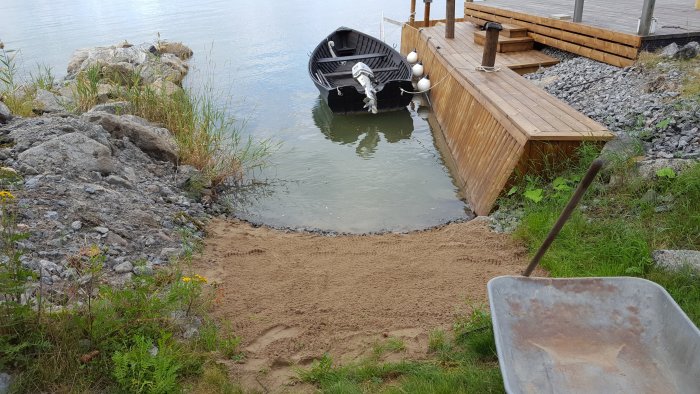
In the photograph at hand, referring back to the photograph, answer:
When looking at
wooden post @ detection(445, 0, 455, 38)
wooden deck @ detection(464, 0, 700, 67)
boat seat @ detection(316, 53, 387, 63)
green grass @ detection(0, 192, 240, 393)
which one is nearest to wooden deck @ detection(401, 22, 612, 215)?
wooden deck @ detection(464, 0, 700, 67)

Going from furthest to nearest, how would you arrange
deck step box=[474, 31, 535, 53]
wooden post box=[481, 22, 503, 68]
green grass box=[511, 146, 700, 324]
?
deck step box=[474, 31, 535, 53]
wooden post box=[481, 22, 503, 68]
green grass box=[511, 146, 700, 324]

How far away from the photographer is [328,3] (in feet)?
94.2

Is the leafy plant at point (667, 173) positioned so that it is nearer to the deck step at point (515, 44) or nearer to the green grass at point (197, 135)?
the green grass at point (197, 135)

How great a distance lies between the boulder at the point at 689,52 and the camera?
7.61 meters

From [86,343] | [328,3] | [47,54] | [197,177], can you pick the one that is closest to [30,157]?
[197,177]

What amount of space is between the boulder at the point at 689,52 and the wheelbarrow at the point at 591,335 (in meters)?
5.97

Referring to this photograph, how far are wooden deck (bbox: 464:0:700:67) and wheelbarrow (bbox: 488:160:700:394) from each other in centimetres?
642

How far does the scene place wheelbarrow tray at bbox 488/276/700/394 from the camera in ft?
9.09

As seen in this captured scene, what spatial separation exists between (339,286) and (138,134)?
436 cm

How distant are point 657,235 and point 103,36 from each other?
22.2 metres

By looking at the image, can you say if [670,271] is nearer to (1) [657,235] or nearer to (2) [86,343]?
(1) [657,235]

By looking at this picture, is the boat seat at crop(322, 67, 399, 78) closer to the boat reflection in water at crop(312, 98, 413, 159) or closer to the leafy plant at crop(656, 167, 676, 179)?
the boat reflection in water at crop(312, 98, 413, 159)

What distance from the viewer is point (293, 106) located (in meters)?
13.2

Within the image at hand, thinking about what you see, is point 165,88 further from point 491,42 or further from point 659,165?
point 659,165
